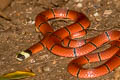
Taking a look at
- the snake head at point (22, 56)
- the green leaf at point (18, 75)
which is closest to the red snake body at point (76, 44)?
the snake head at point (22, 56)

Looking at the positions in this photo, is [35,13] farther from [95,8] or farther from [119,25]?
[119,25]

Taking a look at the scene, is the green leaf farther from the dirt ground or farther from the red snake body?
the red snake body

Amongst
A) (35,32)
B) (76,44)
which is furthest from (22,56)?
(76,44)

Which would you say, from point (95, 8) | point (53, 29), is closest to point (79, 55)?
point (53, 29)

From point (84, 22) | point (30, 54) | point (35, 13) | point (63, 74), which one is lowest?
point (63, 74)

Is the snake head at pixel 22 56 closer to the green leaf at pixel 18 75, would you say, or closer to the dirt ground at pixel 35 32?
the dirt ground at pixel 35 32

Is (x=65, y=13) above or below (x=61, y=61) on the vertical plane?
above
